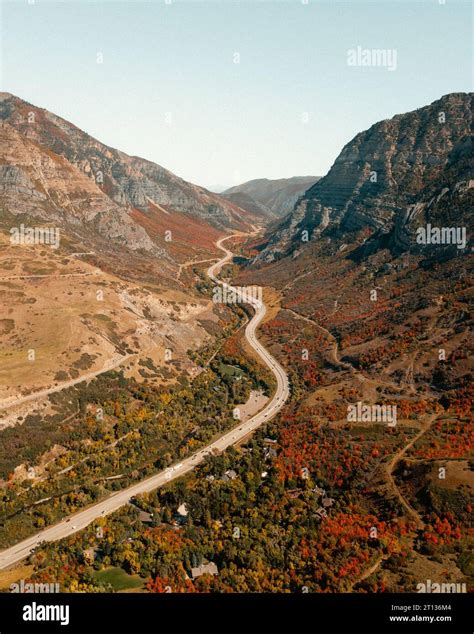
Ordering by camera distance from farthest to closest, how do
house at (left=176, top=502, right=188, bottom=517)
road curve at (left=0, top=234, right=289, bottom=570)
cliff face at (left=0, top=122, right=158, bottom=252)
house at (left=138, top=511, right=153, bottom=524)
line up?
cliff face at (left=0, top=122, right=158, bottom=252), house at (left=176, top=502, right=188, bottom=517), house at (left=138, top=511, right=153, bottom=524), road curve at (left=0, top=234, right=289, bottom=570)

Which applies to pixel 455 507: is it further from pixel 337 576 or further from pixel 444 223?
pixel 444 223

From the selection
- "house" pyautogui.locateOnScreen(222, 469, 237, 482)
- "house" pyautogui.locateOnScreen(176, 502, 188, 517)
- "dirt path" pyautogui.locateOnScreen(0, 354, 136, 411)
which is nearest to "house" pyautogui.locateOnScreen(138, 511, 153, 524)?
"house" pyautogui.locateOnScreen(176, 502, 188, 517)

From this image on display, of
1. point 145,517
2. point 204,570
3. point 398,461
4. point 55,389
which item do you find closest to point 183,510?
point 145,517

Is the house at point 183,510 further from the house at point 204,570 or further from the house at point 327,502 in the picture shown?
the house at point 327,502

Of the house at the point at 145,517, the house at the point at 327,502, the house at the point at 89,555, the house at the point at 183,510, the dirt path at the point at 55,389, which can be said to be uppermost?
the dirt path at the point at 55,389

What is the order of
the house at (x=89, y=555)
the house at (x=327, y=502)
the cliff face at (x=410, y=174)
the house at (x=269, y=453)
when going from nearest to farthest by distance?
1. the house at (x=89, y=555)
2. the house at (x=327, y=502)
3. the house at (x=269, y=453)
4. the cliff face at (x=410, y=174)

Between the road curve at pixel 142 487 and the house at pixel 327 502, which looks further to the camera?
the house at pixel 327 502

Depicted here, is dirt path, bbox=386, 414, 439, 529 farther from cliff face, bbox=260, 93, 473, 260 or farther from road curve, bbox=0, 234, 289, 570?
cliff face, bbox=260, 93, 473, 260

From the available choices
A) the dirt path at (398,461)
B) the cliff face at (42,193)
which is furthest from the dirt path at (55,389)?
the cliff face at (42,193)
